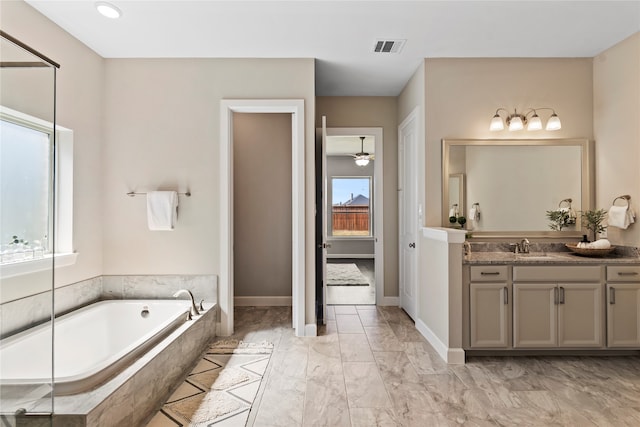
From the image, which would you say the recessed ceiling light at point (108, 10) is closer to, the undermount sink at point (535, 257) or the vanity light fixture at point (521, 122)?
the vanity light fixture at point (521, 122)

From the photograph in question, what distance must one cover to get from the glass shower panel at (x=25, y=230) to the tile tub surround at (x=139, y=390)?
123 mm

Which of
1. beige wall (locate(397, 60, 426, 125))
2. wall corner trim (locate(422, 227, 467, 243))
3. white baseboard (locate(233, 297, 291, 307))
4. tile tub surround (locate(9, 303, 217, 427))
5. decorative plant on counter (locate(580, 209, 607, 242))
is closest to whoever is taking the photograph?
tile tub surround (locate(9, 303, 217, 427))

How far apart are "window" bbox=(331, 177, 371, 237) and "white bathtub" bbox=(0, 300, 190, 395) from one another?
19.3ft

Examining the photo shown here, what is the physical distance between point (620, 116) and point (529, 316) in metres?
1.97

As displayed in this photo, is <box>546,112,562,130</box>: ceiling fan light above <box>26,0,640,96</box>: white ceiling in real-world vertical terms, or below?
below

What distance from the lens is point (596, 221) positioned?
3.21 m

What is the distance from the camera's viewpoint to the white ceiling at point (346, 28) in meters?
2.58

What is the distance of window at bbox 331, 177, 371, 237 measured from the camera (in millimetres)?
8875

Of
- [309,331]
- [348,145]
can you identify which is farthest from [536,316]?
[348,145]

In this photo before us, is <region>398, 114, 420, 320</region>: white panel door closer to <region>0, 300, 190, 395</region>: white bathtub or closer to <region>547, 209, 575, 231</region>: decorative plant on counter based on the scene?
<region>547, 209, 575, 231</region>: decorative plant on counter

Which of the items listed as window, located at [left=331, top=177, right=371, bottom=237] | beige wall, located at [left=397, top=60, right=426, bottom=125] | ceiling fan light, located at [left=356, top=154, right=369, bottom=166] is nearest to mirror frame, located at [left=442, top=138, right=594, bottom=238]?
beige wall, located at [left=397, top=60, right=426, bottom=125]

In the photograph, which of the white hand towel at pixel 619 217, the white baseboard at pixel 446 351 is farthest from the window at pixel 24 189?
the white hand towel at pixel 619 217

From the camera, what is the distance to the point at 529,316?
114 inches

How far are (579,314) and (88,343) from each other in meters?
4.01
